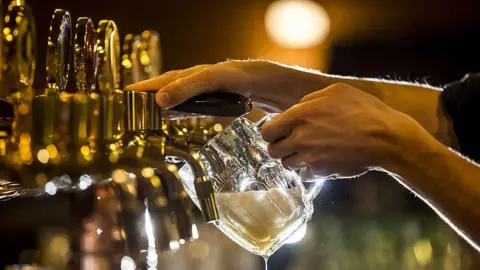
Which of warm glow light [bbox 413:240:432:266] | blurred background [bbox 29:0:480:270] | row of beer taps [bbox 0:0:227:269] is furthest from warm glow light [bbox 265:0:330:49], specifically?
row of beer taps [bbox 0:0:227:269]

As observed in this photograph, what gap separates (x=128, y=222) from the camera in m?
0.54

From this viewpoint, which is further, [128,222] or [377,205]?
[377,205]

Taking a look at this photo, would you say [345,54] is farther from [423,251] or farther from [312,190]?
[312,190]

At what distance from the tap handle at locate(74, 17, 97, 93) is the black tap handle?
0.08 m

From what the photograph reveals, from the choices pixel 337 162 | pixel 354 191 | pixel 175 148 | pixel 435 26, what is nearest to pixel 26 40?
pixel 175 148

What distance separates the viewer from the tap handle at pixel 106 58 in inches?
24.3

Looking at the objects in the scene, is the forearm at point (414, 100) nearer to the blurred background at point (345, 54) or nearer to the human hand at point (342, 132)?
the human hand at point (342, 132)

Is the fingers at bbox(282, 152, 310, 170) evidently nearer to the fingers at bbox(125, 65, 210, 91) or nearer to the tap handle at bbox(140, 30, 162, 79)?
the fingers at bbox(125, 65, 210, 91)

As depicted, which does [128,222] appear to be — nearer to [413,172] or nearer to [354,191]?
[413,172]

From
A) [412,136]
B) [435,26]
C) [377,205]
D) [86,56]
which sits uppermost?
[86,56]

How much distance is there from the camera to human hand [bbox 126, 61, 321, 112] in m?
0.77

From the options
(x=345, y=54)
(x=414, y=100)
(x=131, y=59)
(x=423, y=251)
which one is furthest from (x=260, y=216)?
(x=345, y=54)

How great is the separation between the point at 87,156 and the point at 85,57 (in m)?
0.12

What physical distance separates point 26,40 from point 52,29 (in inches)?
1.2
